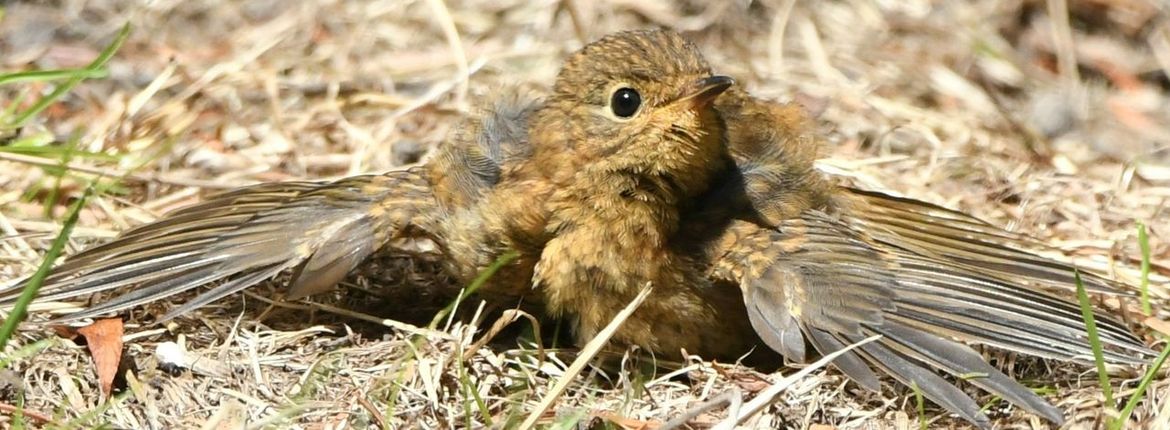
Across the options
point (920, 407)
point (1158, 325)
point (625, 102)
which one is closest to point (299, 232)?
point (625, 102)

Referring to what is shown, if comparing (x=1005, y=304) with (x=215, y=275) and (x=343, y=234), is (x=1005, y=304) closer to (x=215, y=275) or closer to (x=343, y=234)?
(x=343, y=234)

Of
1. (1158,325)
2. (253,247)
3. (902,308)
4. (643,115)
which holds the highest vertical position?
(643,115)

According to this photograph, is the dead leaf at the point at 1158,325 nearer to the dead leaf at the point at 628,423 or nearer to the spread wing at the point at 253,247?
the dead leaf at the point at 628,423

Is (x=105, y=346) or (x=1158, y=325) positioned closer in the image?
(x=105, y=346)

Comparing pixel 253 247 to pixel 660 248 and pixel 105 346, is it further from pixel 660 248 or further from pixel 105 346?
pixel 660 248

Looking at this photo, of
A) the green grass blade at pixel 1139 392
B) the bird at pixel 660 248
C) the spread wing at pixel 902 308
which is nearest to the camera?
the green grass blade at pixel 1139 392

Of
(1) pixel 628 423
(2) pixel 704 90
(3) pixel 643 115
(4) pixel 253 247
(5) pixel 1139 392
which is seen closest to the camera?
(5) pixel 1139 392

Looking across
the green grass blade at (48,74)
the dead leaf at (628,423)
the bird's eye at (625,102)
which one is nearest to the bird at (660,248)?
the bird's eye at (625,102)
